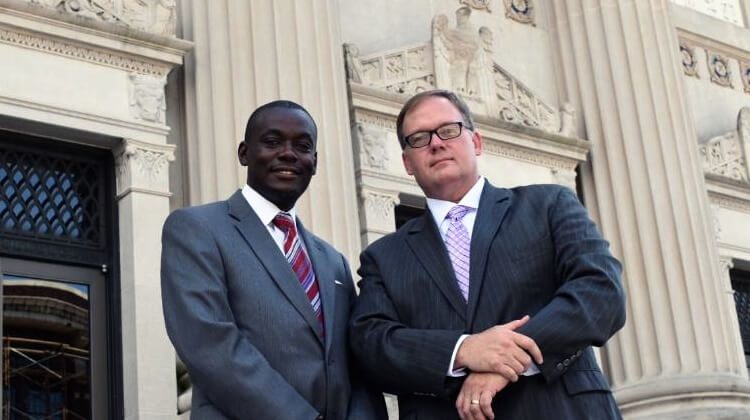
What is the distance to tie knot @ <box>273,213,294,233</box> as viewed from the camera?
347 centimetres

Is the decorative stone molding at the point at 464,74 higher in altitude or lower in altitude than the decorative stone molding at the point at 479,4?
lower

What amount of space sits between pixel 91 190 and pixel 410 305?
15.7 ft

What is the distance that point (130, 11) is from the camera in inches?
308

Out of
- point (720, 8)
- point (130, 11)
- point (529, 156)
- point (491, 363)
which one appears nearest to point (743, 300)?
point (529, 156)

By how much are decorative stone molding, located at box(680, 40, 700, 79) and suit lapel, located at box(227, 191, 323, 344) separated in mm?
9527

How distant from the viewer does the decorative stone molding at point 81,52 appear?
7.21m

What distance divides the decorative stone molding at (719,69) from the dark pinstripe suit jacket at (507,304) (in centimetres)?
962

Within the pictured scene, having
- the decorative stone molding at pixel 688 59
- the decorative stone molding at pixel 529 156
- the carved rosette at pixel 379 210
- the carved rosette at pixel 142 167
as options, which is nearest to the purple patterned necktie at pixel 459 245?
the carved rosette at pixel 142 167

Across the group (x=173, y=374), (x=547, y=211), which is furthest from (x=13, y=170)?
(x=547, y=211)

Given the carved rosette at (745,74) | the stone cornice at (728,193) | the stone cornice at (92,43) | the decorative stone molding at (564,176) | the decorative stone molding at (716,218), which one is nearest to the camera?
the stone cornice at (92,43)

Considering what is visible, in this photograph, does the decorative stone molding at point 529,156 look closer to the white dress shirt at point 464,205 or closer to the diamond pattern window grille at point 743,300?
the diamond pattern window grille at point 743,300

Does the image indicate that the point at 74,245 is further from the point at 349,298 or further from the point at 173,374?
the point at 349,298

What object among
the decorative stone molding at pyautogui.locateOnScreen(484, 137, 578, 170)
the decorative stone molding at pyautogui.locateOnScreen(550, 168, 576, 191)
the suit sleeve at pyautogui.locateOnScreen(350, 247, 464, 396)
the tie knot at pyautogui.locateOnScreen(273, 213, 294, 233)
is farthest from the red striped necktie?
the decorative stone molding at pyautogui.locateOnScreen(550, 168, 576, 191)

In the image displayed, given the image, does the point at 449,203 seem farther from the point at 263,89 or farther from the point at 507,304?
the point at 263,89
